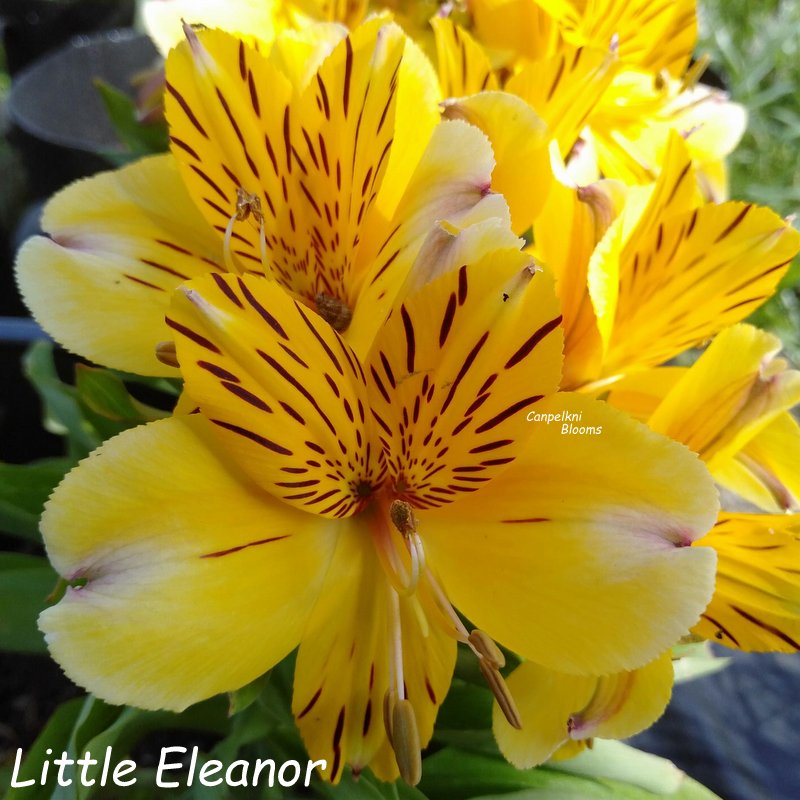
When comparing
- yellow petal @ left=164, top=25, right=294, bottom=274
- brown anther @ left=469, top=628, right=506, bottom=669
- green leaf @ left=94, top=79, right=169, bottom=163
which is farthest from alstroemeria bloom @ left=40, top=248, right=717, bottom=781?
green leaf @ left=94, top=79, right=169, bottom=163

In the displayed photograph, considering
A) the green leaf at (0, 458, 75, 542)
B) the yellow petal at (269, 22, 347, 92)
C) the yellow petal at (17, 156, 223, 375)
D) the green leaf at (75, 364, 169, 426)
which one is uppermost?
the yellow petal at (269, 22, 347, 92)

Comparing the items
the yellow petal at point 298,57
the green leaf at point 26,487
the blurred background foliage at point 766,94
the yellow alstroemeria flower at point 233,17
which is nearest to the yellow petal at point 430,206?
the yellow petal at point 298,57

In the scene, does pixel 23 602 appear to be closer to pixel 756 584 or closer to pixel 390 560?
pixel 390 560

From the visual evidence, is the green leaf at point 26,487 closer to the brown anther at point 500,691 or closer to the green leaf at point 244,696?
the green leaf at point 244,696

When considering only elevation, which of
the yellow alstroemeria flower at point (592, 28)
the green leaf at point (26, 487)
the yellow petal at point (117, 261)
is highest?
the yellow alstroemeria flower at point (592, 28)

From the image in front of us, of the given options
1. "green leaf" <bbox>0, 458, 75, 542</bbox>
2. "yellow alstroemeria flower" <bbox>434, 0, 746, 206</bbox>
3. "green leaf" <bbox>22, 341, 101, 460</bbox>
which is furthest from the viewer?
"green leaf" <bbox>22, 341, 101, 460</bbox>

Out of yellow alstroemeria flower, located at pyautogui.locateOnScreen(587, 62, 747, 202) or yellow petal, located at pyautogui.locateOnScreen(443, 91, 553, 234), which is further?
yellow alstroemeria flower, located at pyautogui.locateOnScreen(587, 62, 747, 202)

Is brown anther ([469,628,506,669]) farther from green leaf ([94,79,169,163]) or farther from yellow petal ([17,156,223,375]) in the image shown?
green leaf ([94,79,169,163])

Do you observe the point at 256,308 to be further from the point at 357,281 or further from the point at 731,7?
the point at 731,7
